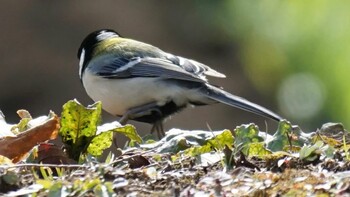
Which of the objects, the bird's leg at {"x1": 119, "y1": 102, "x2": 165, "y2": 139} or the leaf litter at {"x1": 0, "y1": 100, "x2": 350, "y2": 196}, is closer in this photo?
the leaf litter at {"x1": 0, "y1": 100, "x2": 350, "y2": 196}

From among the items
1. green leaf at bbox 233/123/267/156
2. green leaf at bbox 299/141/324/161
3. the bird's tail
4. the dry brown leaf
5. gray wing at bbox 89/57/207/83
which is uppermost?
green leaf at bbox 299/141/324/161

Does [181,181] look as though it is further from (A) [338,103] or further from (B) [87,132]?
(A) [338,103]

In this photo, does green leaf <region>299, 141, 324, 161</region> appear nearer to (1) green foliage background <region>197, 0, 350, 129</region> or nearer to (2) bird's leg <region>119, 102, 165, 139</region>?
(2) bird's leg <region>119, 102, 165, 139</region>

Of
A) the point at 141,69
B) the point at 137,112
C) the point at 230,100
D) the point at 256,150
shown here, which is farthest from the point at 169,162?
the point at 141,69

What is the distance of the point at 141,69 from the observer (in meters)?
6.43

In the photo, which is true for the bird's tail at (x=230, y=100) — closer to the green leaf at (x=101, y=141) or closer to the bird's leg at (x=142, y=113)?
the bird's leg at (x=142, y=113)

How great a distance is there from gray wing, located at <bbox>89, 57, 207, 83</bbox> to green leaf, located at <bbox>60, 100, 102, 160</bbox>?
3.07 m

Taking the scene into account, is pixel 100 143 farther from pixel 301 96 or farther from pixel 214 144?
pixel 301 96

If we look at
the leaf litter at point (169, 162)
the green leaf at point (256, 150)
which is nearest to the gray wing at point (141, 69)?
the leaf litter at point (169, 162)

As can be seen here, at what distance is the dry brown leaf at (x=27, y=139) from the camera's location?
3330 mm

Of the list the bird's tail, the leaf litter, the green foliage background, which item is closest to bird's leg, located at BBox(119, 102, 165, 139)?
the bird's tail

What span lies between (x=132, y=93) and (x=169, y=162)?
11.0 feet

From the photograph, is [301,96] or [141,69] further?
[301,96]

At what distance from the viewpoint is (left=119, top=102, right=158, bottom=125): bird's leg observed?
620cm
